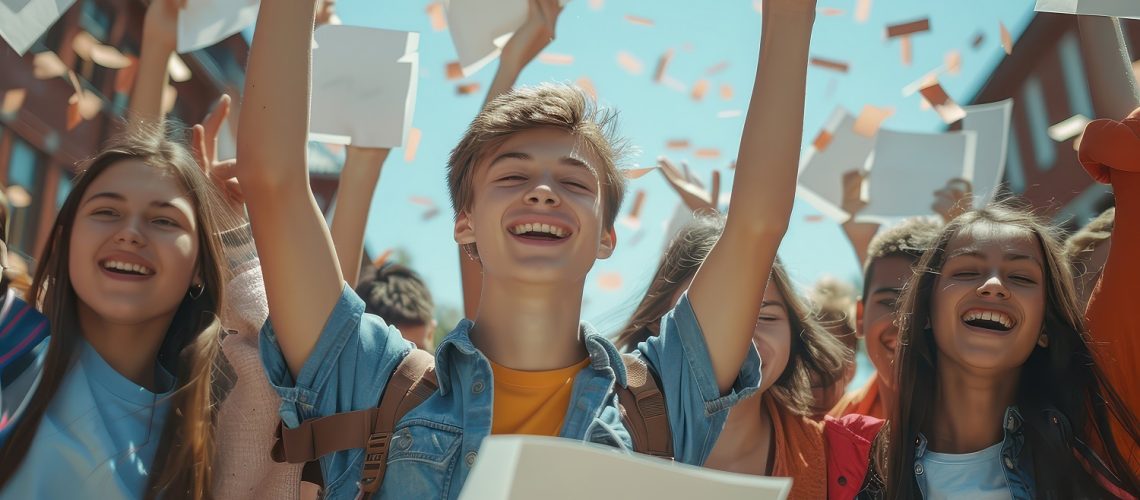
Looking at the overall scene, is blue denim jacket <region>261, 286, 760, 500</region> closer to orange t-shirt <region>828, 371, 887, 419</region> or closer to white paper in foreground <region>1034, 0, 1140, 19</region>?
white paper in foreground <region>1034, 0, 1140, 19</region>

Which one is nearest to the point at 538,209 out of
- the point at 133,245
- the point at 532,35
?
the point at 133,245

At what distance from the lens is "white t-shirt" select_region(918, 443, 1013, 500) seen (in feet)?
8.79

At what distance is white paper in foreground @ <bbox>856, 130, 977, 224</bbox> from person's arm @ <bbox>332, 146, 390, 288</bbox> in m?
2.11

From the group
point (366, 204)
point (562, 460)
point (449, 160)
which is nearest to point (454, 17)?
point (366, 204)

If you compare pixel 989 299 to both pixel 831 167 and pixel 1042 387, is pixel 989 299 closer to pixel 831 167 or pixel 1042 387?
pixel 1042 387

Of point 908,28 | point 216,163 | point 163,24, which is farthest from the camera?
point 908,28

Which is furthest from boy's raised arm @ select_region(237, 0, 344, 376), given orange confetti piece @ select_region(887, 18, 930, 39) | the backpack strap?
orange confetti piece @ select_region(887, 18, 930, 39)

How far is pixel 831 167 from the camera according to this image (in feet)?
16.7

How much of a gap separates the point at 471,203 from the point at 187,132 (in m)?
1.24

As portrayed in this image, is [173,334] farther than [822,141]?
No

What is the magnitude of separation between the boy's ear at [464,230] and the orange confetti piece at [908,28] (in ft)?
7.91

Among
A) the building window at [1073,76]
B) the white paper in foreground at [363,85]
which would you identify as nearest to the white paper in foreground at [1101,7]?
the white paper in foreground at [363,85]

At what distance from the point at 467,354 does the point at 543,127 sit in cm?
54

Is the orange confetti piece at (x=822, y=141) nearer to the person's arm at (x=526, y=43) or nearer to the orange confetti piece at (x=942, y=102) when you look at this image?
the orange confetti piece at (x=942, y=102)
